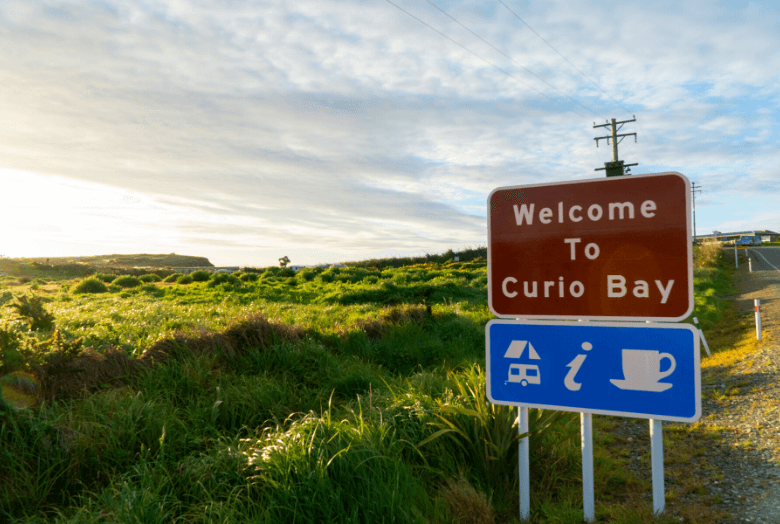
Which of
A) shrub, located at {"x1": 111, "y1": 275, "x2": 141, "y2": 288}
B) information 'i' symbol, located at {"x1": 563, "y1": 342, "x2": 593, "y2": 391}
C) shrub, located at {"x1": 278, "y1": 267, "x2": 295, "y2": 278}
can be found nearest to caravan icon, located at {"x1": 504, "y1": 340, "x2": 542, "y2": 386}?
information 'i' symbol, located at {"x1": 563, "y1": 342, "x2": 593, "y2": 391}

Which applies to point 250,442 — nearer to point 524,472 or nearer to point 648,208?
point 524,472

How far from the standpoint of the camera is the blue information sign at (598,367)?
9.09 feet

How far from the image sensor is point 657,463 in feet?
9.99

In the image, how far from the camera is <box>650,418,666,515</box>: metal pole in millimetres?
3000

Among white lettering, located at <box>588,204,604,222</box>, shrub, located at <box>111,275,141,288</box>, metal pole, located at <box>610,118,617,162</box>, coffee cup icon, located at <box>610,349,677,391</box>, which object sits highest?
metal pole, located at <box>610,118,617,162</box>

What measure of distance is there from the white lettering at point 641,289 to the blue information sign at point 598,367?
18 centimetres

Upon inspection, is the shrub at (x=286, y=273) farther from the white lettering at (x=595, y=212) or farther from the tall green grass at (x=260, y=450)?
Answer: the white lettering at (x=595, y=212)

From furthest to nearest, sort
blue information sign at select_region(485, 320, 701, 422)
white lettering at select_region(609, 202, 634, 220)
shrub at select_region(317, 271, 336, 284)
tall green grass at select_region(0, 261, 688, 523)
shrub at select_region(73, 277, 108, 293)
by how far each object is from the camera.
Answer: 1. shrub at select_region(317, 271, 336, 284)
2. shrub at select_region(73, 277, 108, 293)
3. tall green grass at select_region(0, 261, 688, 523)
4. white lettering at select_region(609, 202, 634, 220)
5. blue information sign at select_region(485, 320, 701, 422)

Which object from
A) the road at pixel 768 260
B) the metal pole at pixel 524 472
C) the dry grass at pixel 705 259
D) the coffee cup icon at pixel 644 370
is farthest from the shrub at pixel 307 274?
the road at pixel 768 260

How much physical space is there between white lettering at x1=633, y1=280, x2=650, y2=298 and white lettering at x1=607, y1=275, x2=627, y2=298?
0.06 m

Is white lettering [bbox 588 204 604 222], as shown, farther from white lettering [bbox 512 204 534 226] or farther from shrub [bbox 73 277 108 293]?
shrub [bbox 73 277 108 293]

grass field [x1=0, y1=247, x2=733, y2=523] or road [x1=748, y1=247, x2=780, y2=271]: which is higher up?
road [x1=748, y1=247, x2=780, y2=271]

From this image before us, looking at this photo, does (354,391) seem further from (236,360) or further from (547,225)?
(547,225)

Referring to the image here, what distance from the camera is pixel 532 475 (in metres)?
3.84
